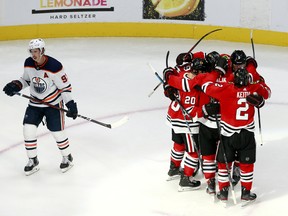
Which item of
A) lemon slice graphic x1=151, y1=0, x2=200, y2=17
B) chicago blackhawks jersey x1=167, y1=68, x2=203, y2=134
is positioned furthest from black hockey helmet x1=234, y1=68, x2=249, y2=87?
lemon slice graphic x1=151, y1=0, x2=200, y2=17

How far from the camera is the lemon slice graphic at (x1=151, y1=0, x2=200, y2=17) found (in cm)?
866

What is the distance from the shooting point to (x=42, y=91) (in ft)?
15.1

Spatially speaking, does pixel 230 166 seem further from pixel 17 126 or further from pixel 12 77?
pixel 12 77

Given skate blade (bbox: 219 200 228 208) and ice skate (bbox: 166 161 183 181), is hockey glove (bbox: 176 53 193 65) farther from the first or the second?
skate blade (bbox: 219 200 228 208)

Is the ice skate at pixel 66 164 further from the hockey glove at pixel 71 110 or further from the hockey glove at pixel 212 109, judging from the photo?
the hockey glove at pixel 212 109

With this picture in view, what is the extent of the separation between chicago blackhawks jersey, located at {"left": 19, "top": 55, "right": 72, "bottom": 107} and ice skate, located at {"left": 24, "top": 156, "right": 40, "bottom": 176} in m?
0.44

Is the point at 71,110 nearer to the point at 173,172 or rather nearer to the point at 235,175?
the point at 173,172

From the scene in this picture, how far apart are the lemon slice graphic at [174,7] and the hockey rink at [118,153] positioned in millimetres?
945

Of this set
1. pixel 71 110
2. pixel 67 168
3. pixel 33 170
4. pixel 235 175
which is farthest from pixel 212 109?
pixel 33 170

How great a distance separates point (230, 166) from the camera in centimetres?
423

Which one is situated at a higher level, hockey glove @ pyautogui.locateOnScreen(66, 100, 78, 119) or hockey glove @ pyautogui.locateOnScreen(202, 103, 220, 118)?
hockey glove @ pyautogui.locateOnScreen(202, 103, 220, 118)

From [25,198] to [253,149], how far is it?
5.09 feet

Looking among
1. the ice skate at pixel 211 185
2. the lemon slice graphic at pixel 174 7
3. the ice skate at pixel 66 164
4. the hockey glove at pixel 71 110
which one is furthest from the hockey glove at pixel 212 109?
the lemon slice graphic at pixel 174 7

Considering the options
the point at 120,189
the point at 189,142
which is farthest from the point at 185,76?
the point at 120,189
